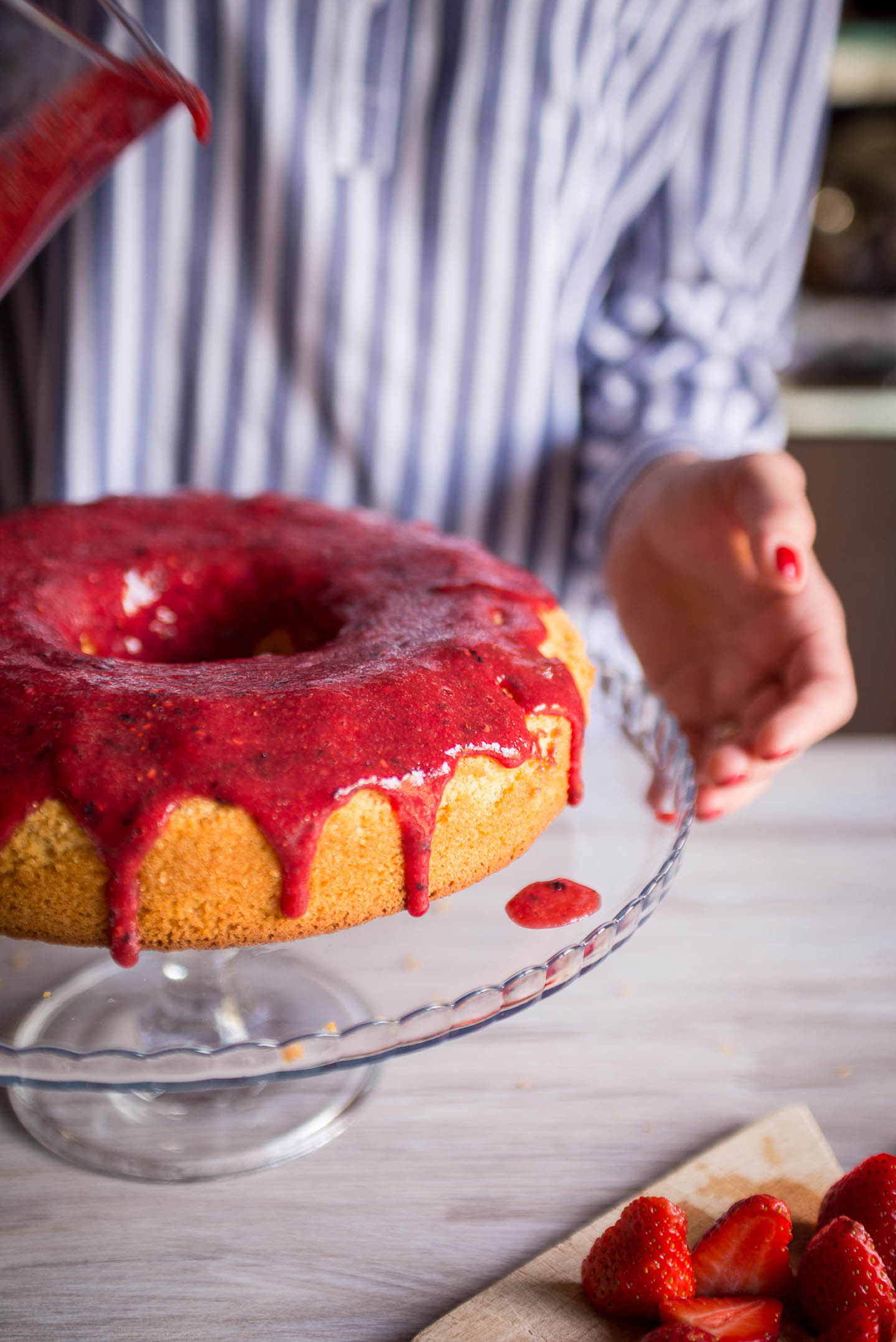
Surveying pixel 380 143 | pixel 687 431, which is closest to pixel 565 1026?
pixel 687 431

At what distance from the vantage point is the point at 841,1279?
76 cm

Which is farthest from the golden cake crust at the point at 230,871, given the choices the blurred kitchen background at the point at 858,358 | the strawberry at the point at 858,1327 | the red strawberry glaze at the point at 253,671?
the blurred kitchen background at the point at 858,358

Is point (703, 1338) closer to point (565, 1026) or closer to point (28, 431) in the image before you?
point (565, 1026)

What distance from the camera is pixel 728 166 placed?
1674 mm

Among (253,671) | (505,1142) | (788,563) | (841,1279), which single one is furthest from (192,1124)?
(788,563)

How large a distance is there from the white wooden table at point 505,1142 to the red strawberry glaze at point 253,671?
22cm

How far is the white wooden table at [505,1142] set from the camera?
0.81m

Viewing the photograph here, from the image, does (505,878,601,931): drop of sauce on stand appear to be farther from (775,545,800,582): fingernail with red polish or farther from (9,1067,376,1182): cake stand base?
(775,545,800,582): fingernail with red polish

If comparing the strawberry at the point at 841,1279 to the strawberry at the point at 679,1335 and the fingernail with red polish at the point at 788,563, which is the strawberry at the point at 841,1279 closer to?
the strawberry at the point at 679,1335

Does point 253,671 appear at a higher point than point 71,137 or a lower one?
lower

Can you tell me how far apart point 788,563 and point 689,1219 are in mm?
570

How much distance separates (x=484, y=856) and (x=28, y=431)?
1.16 meters

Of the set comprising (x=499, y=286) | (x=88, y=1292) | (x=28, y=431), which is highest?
(x=499, y=286)

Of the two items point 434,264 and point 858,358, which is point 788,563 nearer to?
point 434,264
